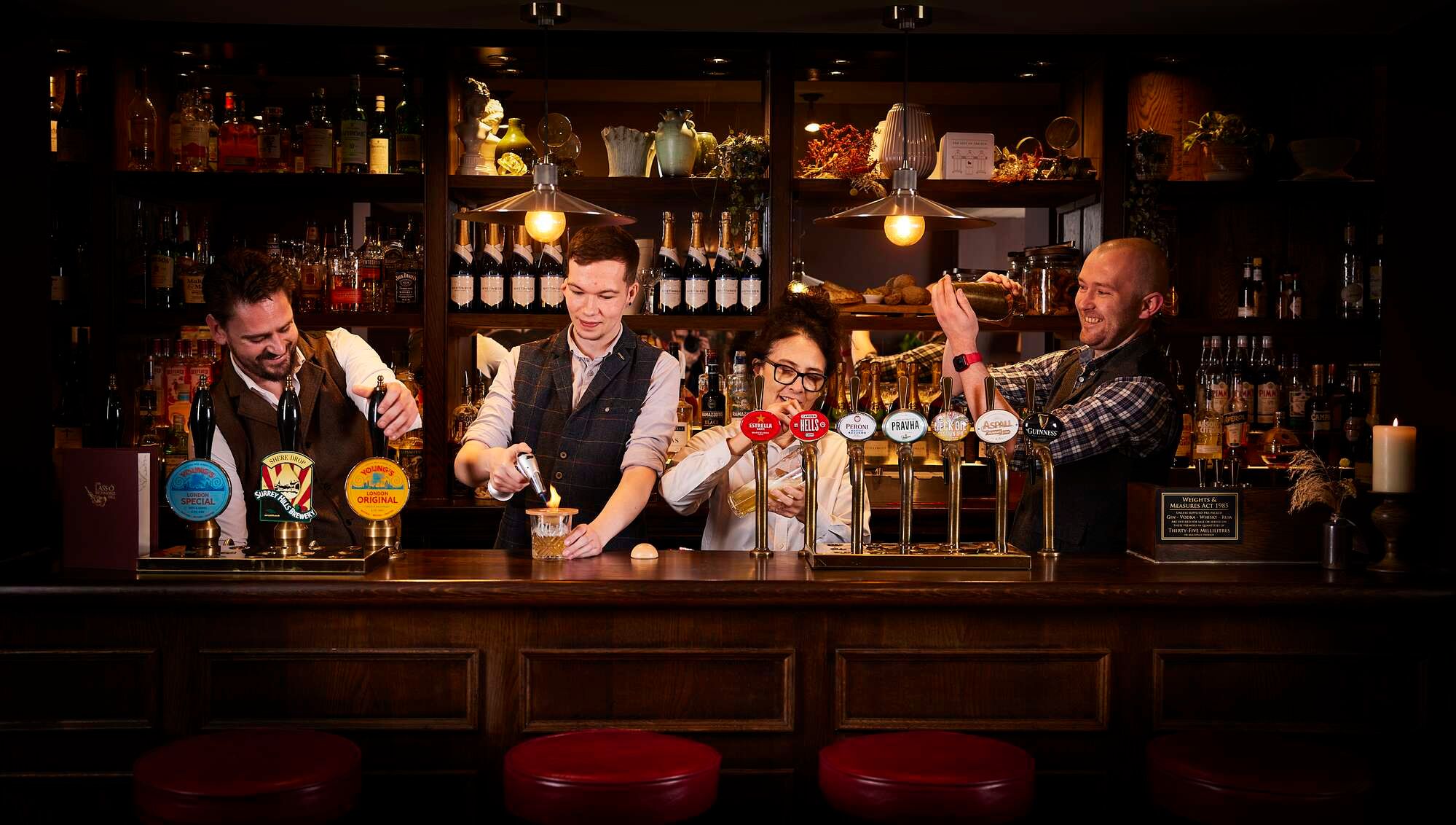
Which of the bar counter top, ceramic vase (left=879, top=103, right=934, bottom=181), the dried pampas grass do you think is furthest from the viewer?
ceramic vase (left=879, top=103, right=934, bottom=181)

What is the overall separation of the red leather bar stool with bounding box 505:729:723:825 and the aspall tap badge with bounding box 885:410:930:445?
88 cm

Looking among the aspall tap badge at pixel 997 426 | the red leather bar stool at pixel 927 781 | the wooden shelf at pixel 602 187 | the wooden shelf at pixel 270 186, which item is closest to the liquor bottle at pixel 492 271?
the wooden shelf at pixel 602 187

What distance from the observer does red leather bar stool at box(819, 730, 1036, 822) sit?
1.89 meters

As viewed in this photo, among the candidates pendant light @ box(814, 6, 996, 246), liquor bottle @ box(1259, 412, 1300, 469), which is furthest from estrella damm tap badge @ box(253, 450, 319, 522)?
liquor bottle @ box(1259, 412, 1300, 469)

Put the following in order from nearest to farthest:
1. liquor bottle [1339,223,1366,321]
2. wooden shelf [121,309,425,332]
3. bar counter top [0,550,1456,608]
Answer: bar counter top [0,550,1456,608]
wooden shelf [121,309,425,332]
liquor bottle [1339,223,1366,321]

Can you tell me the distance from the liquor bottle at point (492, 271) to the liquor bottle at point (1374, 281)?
3026 millimetres

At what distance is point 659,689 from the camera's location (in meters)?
2.41

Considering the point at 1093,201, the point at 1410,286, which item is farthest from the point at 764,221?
the point at 1410,286

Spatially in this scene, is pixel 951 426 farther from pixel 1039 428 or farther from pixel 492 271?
pixel 492 271

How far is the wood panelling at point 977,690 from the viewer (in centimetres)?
242

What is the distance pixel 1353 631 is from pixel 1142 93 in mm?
2619

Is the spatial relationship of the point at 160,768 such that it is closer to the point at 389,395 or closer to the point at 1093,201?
the point at 389,395

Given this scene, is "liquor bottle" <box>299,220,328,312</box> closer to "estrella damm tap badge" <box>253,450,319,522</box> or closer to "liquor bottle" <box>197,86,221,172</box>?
"liquor bottle" <box>197,86,221,172</box>

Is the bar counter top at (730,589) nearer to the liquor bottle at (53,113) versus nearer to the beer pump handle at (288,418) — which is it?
the beer pump handle at (288,418)
